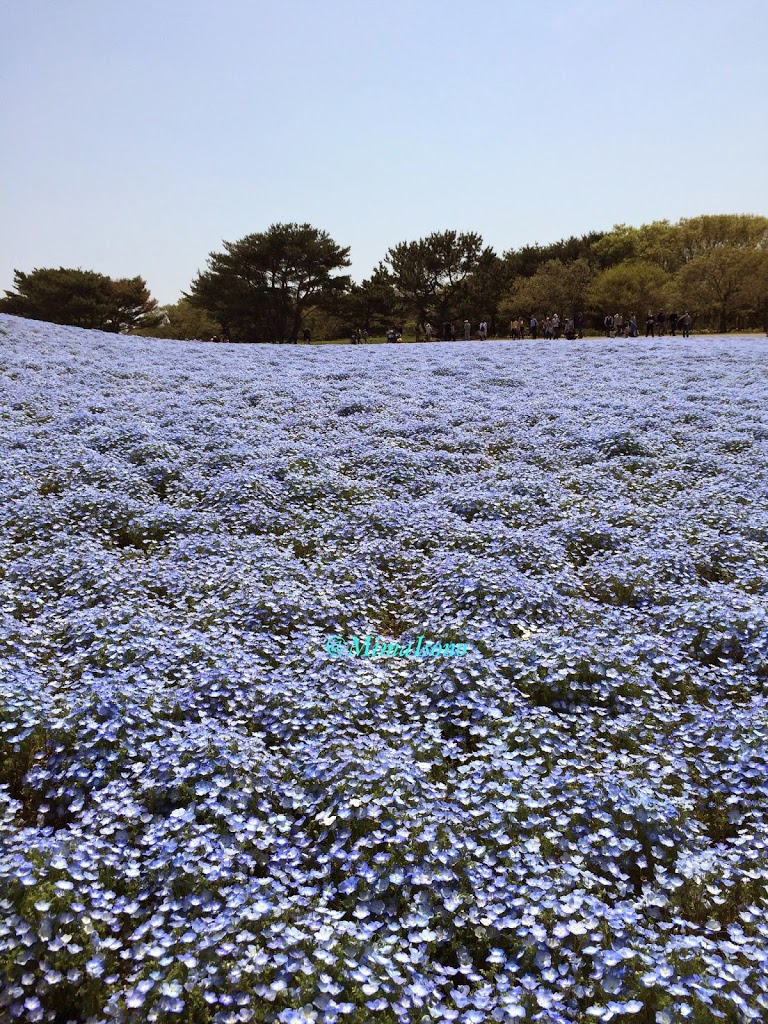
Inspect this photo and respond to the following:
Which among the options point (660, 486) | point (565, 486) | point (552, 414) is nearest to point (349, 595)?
point (565, 486)

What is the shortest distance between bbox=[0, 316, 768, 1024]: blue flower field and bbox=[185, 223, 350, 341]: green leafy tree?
57.5 meters

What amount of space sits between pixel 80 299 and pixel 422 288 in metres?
32.2

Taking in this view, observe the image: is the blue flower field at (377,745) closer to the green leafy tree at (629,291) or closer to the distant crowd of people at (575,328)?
the distant crowd of people at (575,328)

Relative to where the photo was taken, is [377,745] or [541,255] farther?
[541,255]

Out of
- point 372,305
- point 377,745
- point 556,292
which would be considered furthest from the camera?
point 372,305

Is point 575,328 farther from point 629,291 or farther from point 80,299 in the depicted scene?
point 80,299

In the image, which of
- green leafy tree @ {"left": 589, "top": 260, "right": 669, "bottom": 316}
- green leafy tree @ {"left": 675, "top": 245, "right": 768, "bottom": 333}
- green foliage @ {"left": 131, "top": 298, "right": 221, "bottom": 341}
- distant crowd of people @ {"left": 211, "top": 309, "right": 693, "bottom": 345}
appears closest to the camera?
distant crowd of people @ {"left": 211, "top": 309, "right": 693, "bottom": 345}

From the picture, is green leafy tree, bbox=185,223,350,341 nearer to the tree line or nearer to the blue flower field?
the tree line

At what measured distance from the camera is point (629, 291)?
59375mm

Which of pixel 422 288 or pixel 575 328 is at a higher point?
pixel 422 288

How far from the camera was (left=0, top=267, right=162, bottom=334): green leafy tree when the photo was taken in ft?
210

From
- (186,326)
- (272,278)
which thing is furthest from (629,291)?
(186,326)

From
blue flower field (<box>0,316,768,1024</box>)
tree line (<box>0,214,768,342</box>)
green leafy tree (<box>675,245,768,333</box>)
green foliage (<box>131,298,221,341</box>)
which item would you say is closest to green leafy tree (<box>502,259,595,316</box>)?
tree line (<box>0,214,768,342</box>)

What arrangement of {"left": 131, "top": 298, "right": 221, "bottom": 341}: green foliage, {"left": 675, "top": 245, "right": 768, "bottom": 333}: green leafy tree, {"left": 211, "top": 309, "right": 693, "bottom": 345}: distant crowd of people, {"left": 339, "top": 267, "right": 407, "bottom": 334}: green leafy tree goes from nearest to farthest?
{"left": 211, "top": 309, "right": 693, "bottom": 345}: distant crowd of people < {"left": 675, "top": 245, "right": 768, "bottom": 333}: green leafy tree < {"left": 339, "top": 267, "right": 407, "bottom": 334}: green leafy tree < {"left": 131, "top": 298, "right": 221, "bottom": 341}: green foliage
